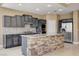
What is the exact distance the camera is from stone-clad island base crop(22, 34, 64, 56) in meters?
4.57

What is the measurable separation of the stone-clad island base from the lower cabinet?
1632 mm

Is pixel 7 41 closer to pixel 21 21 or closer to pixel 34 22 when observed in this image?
pixel 21 21

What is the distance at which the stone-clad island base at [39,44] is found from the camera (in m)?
4.57

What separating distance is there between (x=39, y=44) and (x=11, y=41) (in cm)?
214

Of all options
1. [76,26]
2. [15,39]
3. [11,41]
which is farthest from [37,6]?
[76,26]

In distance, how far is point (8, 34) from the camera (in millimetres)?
6531

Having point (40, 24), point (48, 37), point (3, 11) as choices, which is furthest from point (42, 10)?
point (3, 11)

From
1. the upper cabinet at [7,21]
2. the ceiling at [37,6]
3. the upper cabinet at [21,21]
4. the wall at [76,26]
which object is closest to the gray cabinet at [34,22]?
the upper cabinet at [21,21]

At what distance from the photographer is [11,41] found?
650 cm

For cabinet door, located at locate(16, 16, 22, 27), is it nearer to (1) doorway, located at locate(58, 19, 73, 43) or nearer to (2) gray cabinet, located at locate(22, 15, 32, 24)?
(2) gray cabinet, located at locate(22, 15, 32, 24)

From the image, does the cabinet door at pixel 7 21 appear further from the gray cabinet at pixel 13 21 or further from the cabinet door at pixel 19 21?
the cabinet door at pixel 19 21

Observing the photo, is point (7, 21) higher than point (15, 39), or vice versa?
point (7, 21)

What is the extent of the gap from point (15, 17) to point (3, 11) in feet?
2.49

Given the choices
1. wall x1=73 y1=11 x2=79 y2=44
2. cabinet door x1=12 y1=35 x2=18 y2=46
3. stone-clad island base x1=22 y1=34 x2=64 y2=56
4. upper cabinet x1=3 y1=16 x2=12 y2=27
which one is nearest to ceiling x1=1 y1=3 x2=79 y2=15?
upper cabinet x1=3 y1=16 x2=12 y2=27
